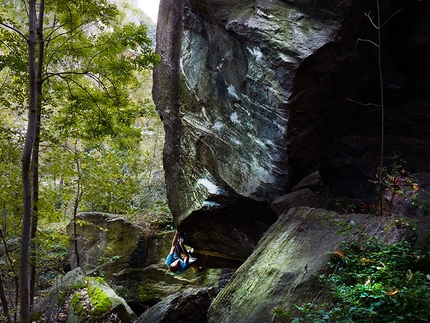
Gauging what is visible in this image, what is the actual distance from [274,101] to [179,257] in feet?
17.7

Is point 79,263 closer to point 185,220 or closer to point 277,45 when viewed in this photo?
point 185,220

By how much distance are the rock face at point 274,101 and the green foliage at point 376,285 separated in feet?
9.36

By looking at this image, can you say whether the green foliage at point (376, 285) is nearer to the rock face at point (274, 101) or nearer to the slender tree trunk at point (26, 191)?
the rock face at point (274, 101)

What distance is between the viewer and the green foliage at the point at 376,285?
3.23 meters

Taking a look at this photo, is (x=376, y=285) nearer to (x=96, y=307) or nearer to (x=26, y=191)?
(x=26, y=191)

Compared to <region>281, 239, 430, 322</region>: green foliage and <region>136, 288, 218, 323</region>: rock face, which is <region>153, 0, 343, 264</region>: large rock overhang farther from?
<region>281, 239, 430, 322</region>: green foliage

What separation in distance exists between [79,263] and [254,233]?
21.5ft

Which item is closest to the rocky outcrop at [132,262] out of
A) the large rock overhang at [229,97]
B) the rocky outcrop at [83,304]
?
the rocky outcrop at [83,304]

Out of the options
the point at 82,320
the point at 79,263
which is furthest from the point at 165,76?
the point at 79,263

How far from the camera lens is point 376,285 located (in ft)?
12.0

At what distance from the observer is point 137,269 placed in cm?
1120

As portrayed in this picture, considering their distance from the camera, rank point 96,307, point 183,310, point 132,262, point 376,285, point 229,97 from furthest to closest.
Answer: point 132,262 → point 229,97 → point 96,307 → point 183,310 → point 376,285

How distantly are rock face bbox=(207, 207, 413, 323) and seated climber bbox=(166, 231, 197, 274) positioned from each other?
405 centimetres

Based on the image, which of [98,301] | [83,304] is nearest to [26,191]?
[98,301]
